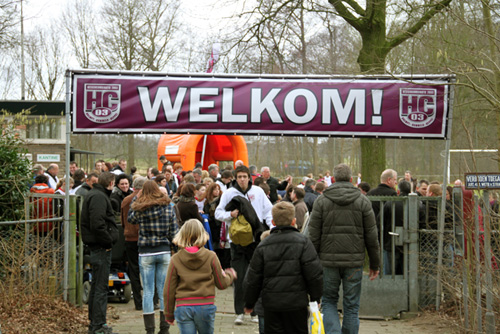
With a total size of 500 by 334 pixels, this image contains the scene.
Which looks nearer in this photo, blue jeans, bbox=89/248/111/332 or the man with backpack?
blue jeans, bbox=89/248/111/332

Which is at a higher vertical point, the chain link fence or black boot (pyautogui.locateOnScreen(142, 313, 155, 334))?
the chain link fence

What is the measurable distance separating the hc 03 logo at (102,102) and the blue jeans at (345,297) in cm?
412

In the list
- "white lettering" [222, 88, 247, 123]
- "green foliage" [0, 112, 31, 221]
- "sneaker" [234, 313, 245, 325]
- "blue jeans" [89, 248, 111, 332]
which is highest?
"white lettering" [222, 88, 247, 123]

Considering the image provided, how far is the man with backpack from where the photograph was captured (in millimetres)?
8148

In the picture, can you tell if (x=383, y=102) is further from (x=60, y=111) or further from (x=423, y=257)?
(x=60, y=111)

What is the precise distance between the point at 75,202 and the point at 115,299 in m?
2.01

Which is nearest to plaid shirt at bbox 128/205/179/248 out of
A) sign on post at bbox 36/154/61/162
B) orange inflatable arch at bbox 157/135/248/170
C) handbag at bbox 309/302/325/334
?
handbag at bbox 309/302/325/334

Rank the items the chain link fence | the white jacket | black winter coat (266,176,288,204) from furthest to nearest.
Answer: black winter coat (266,176,288,204) < the white jacket < the chain link fence

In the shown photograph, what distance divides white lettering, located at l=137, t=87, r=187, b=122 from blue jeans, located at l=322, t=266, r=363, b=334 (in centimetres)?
365

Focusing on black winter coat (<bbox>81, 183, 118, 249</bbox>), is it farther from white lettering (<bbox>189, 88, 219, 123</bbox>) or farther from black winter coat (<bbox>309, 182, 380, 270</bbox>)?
black winter coat (<bbox>309, 182, 380, 270</bbox>)

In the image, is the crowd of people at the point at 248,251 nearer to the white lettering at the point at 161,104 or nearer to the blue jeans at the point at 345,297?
the blue jeans at the point at 345,297

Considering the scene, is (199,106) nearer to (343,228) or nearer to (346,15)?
(343,228)

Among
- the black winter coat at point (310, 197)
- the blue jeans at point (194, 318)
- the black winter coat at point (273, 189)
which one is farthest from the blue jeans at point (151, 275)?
the black winter coat at point (273, 189)

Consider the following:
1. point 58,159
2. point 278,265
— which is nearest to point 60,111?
point 58,159
